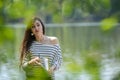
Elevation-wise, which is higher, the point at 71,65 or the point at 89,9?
the point at 89,9

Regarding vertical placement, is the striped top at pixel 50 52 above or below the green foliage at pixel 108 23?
above

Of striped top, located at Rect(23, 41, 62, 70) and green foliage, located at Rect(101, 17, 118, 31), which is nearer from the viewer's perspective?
green foliage, located at Rect(101, 17, 118, 31)

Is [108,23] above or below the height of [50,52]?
below

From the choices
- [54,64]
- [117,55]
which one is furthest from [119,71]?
[54,64]

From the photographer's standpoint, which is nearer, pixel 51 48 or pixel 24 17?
pixel 24 17

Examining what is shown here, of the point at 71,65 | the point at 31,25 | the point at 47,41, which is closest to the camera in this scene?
the point at 71,65

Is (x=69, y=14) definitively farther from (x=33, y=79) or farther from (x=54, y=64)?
(x=54, y=64)

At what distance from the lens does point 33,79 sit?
1.45 m

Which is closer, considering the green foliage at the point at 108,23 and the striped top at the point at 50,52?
the green foliage at the point at 108,23

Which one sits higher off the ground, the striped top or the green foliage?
the striped top

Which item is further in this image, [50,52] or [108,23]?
[50,52]

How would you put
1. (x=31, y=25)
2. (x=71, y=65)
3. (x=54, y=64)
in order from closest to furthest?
1. (x=71, y=65)
2. (x=31, y=25)
3. (x=54, y=64)

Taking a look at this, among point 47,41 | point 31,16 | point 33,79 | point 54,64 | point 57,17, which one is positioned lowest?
point 33,79

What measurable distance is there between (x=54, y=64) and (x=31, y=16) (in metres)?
3.35
